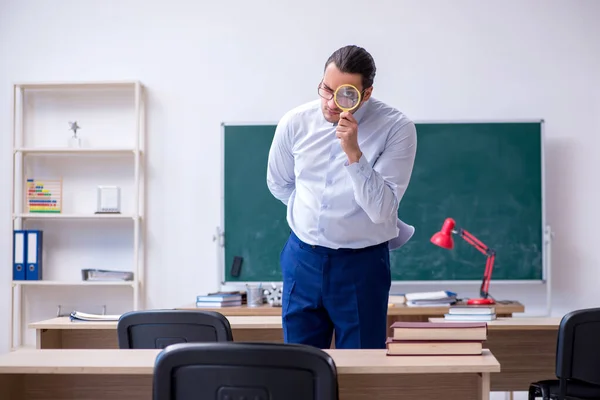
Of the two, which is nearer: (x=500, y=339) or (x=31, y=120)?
(x=500, y=339)

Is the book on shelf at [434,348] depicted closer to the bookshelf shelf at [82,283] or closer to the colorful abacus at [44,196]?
the bookshelf shelf at [82,283]

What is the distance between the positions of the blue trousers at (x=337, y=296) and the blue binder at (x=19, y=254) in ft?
10.6

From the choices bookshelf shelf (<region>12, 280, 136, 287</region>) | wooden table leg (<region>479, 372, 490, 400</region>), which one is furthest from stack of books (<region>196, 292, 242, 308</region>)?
wooden table leg (<region>479, 372, 490, 400</region>)

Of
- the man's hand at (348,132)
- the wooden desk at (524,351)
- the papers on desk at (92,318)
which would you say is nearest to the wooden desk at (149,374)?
the man's hand at (348,132)

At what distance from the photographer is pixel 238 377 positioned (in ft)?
5.39

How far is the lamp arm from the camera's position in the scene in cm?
468

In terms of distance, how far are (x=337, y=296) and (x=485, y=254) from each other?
2764mm

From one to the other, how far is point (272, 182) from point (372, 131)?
0.46 m

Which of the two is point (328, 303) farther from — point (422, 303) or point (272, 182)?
point (422, 303)

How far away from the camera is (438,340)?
6.40 ft

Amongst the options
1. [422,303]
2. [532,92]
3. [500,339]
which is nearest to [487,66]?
[532,92]

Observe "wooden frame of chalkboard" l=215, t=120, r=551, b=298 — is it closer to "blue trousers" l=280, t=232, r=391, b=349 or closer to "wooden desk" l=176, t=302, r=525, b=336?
"wooden desk" l=176, t=302, r=525, b=336

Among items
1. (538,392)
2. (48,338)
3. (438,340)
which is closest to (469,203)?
(538,392)

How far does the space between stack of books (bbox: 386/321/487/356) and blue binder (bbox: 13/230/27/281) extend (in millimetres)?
3783
